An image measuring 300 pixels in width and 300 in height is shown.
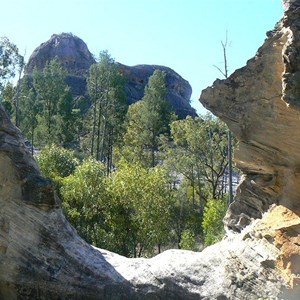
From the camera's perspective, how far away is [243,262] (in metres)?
9.26

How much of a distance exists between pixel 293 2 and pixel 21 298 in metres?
7.01

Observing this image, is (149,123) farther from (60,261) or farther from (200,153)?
(60,261)

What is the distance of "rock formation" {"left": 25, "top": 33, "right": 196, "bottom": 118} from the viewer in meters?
62.9

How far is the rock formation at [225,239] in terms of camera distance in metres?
8.80

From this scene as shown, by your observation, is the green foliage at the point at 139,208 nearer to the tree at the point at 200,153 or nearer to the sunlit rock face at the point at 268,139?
the tree at the point at 200,153

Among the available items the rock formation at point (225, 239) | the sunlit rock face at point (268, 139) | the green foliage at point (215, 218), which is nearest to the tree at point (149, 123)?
the green foliage at point (215, 218)

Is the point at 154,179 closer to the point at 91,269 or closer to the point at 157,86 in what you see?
the point at 91,269

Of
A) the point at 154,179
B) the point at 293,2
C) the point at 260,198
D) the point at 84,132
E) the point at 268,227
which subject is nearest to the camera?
the point at 293,2

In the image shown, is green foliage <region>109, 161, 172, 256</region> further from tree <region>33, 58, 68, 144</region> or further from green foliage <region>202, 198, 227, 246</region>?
tree <region>33, 58, 68, 144</region>

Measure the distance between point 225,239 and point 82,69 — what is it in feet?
196

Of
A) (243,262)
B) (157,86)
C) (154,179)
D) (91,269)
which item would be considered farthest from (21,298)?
(157,86)

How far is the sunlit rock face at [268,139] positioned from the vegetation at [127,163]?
12.1m

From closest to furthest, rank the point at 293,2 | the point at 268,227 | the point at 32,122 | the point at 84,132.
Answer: the point at 293,2 → the point at 268,227 → the point at 32,122 → the point at 84,132

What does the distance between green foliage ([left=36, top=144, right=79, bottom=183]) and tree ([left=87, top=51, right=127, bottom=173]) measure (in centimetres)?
1326
